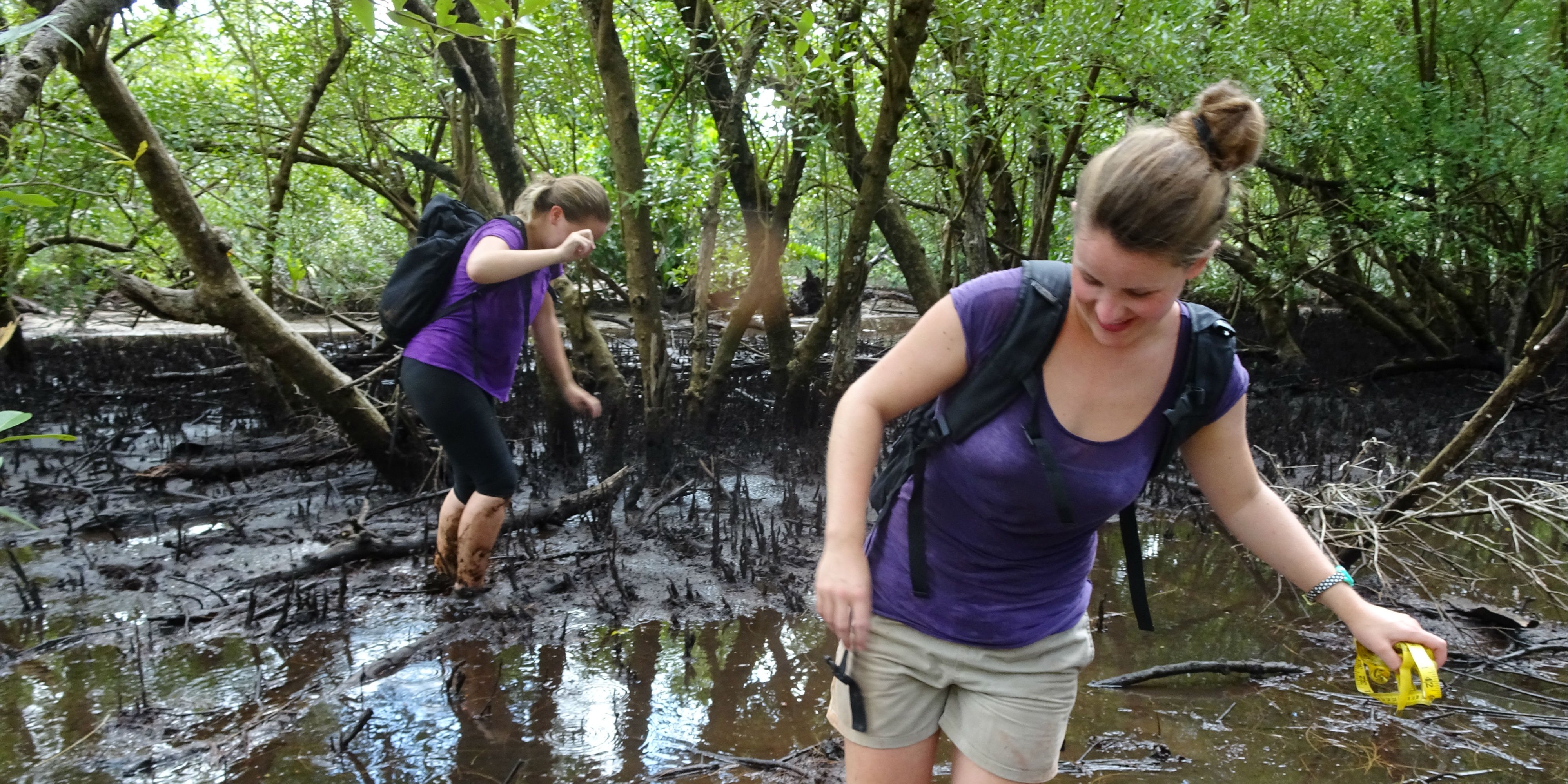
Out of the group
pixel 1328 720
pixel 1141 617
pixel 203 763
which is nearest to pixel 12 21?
pixel 203 763

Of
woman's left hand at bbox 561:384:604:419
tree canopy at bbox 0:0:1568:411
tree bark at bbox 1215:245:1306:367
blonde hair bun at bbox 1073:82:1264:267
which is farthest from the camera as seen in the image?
tree bark at bbox 1215:245:1306:367

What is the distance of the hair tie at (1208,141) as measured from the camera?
124 cm

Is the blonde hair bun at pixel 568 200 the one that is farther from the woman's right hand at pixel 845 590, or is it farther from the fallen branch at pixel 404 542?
the woman's right hand at pixel 845 590

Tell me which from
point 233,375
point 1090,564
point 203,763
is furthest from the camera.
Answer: point 233,375

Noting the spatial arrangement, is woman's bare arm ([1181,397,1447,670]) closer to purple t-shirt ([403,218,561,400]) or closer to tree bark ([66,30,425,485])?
purple t-shirt ([403,218,561,400])

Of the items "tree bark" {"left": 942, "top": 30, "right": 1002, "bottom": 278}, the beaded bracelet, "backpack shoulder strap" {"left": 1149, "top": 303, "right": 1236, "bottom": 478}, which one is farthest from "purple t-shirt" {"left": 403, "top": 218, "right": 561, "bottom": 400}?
"tree bark" {"left": 942, "top": 30, "right": 1002, "bottom": 278}

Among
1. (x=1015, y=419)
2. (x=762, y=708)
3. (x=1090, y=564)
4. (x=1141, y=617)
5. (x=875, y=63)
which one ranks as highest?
(x=875, y=63)

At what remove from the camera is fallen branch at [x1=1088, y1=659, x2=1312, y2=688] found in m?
2.99

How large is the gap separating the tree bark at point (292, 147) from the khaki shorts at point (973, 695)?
5696 millimetres

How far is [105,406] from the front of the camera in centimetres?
693

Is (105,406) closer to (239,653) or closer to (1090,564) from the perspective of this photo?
(239,653)

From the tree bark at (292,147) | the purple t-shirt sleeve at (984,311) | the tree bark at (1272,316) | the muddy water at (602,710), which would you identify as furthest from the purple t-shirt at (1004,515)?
the tree bark at (1272,316)

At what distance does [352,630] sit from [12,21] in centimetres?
233

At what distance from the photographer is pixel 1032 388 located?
1.36 m
